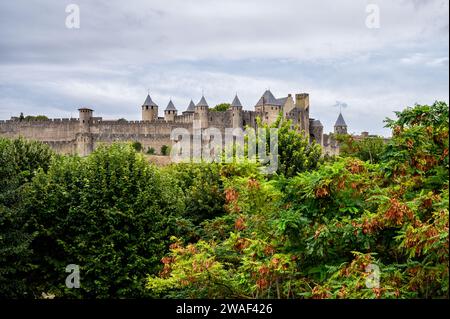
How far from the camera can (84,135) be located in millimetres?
101438

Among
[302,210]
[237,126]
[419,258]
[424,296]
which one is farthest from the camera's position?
[237,126]

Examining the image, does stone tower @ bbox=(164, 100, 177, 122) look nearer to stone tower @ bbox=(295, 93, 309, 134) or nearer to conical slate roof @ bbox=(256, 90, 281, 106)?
conical slate roof @ bbox=(256, 90, 281, 106)

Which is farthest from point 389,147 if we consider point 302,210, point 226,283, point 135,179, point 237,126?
point 237,126

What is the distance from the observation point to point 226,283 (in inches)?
691

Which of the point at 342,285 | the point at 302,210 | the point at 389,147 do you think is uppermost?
the point at 389,147

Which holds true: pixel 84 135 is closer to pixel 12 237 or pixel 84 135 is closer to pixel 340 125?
pixel 340 125

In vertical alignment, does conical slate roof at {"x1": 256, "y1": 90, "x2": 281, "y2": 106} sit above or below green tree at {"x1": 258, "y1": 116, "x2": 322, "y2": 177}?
above

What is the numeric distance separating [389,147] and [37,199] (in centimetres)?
1529

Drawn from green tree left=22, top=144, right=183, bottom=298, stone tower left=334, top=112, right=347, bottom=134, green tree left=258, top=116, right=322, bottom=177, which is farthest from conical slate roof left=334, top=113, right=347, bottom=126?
green tree left=22, top=144, right=183, bottom=298

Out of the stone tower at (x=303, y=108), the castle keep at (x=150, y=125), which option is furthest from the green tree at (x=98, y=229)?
the stone tower at (x=303, y=108)

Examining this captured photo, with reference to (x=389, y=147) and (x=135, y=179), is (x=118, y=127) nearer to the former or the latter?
(x=135, y=179)

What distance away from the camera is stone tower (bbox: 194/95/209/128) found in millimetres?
103688

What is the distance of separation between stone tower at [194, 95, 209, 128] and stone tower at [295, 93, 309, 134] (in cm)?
1443

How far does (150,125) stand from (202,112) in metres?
8.56
